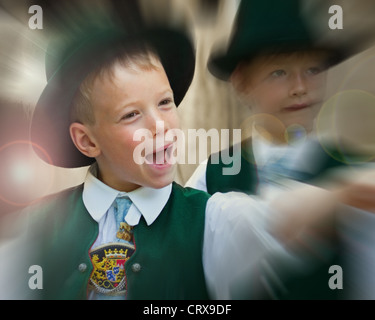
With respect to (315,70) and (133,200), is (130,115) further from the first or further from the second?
(315,70)

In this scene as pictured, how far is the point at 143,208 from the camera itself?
1.19 metres

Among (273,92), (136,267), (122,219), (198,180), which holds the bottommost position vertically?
(136,267)

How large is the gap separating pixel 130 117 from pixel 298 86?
1.57 feet

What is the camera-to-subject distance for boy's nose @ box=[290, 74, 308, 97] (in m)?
1.21

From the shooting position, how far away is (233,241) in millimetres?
1159

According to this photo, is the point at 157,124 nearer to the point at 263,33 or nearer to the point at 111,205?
the point at 111,205

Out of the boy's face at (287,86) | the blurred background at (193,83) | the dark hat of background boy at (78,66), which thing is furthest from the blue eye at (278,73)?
the dark hat of background boy at (78,66)

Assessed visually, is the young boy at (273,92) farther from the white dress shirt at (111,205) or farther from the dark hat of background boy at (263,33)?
the white dress shirt at (111,205)

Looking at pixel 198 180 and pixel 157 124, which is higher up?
pixel 157 124

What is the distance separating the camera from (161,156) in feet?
3.88

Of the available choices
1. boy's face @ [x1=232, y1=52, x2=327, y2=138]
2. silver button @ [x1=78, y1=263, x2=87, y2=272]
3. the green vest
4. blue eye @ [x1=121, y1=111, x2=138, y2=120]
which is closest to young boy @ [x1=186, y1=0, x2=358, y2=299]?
boy's face @ [x1=232, y1=52, x2=327, y2=138]

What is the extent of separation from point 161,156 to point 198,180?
0.13 meters

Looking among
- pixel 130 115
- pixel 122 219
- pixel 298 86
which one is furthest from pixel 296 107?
pixel 122 219
